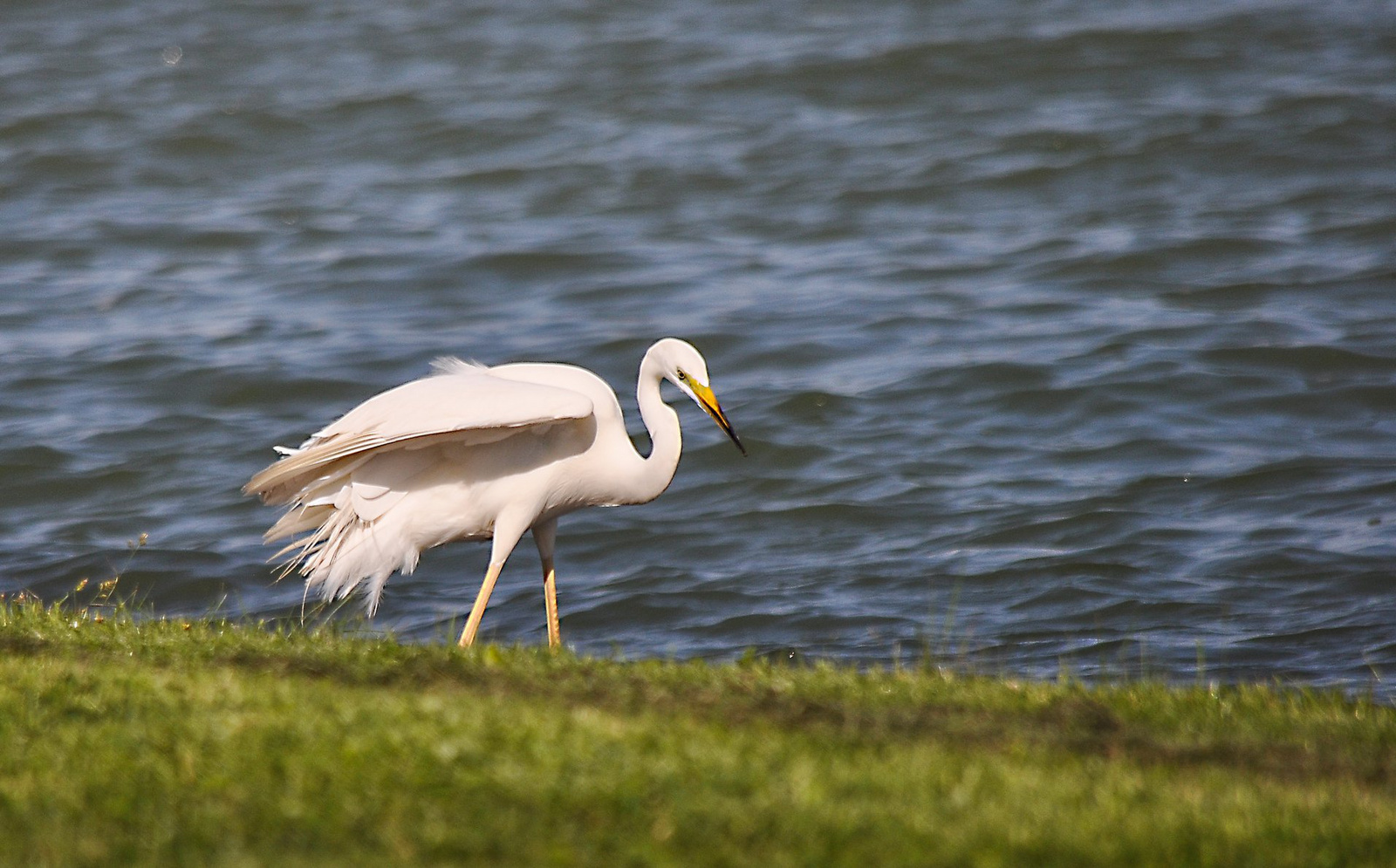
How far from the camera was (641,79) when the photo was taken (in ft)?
73.9

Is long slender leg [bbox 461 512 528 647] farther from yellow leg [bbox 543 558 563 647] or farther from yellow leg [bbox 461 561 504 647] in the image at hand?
yellow leg [bbox 543 558 563 647]

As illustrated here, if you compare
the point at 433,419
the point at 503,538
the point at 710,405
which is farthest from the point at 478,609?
the point at 710,405

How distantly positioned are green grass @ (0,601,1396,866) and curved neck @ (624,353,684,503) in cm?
219

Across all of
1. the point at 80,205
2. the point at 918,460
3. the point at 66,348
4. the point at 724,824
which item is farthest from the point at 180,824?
the point at 80,205

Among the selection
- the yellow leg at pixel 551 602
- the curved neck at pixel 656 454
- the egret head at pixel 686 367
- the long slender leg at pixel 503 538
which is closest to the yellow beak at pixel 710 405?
the egret head at pixel 686 367

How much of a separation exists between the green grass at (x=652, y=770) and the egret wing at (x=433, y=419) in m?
1.57

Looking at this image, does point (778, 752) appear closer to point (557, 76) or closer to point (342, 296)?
point (342, 296)

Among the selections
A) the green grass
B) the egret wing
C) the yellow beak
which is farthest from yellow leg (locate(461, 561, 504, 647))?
the green grass

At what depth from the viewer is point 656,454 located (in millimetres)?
7898

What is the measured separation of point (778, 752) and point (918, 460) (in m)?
8.06

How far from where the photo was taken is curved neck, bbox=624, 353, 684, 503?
786 cm

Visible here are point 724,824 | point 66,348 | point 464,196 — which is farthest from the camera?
point 464,196

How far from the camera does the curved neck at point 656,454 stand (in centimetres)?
786

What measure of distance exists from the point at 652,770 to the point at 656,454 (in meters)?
3.70
